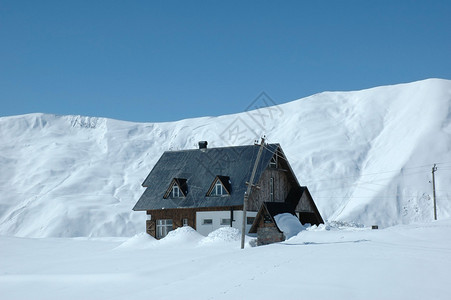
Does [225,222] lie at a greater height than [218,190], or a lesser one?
lesser

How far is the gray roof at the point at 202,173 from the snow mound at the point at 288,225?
432 centimetres

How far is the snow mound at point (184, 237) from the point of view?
136ft

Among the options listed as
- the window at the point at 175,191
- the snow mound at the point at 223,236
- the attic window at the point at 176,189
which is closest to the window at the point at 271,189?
the snow mound at the point at 223,236

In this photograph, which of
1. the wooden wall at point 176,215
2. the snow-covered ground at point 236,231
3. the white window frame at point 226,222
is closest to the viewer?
the snow-covered ground at point 236,231

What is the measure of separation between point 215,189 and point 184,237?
19.6ft

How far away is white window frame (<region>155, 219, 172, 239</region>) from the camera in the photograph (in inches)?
1887

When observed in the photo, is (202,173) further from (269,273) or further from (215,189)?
(269,273)

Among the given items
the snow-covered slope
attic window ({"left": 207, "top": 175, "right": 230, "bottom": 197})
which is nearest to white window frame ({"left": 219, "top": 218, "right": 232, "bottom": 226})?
attic window ({"left": 207, "top": 175, "right": 230, "bottom": 197})

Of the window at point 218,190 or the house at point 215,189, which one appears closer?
the house at point 215,189

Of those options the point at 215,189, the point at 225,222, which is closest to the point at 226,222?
the point at 225,222

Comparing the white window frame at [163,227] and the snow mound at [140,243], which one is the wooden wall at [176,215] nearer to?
the white window frame at [163,227]

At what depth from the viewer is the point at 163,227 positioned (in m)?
48.3

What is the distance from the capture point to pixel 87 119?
14662 centimetres

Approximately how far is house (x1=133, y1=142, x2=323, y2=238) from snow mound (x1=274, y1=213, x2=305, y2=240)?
13.9 ft
